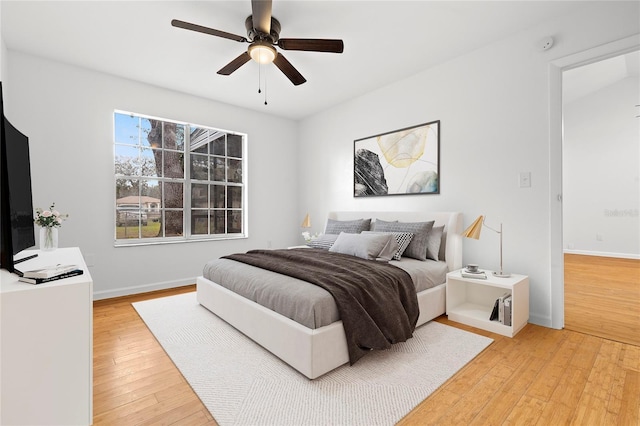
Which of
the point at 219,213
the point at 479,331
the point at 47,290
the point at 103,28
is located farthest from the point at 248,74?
the point at 479,331

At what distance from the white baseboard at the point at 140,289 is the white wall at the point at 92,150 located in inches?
0.4

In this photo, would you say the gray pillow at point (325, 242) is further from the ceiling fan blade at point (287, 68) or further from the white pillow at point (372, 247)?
the ceiling fan blade at point (287, 68)

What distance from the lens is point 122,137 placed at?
12.6ft

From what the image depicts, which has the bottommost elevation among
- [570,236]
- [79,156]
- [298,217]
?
[570,236]

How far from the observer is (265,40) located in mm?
2441

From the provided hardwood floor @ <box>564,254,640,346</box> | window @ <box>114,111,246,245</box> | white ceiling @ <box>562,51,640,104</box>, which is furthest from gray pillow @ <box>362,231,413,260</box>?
white ceiling @ <box>562,51,640,104</box>

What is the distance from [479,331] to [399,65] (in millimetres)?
2895

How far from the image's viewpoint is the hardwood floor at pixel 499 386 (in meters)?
1.52

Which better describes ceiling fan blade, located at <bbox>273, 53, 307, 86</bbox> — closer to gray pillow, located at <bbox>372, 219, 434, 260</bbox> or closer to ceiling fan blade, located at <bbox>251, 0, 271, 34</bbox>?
ceiling fan blade, located at <bbox>251, 0, 271, 34</bbox>

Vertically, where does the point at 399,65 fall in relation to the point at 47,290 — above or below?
above

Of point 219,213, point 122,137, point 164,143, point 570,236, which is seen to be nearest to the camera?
point 122,137

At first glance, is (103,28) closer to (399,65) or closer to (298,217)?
(399,65)

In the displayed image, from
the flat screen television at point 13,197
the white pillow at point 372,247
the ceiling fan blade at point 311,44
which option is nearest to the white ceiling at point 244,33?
the ceiling fan blade at point 311,44

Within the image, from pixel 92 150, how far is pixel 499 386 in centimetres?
451
